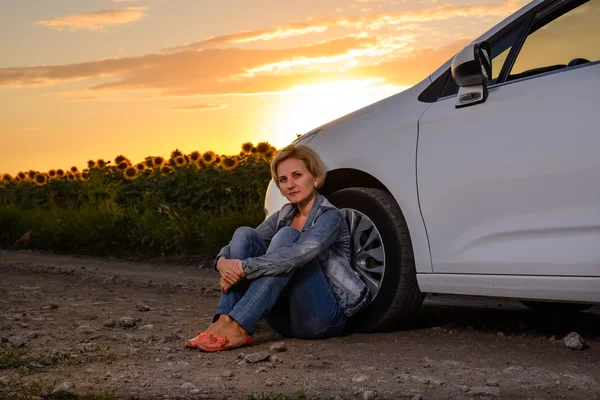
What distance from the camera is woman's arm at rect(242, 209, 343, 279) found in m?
4.58

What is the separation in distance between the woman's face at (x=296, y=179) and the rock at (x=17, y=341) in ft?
6.15

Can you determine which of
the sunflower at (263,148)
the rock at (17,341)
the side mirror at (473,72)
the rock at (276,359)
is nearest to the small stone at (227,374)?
the rock at (276,359)

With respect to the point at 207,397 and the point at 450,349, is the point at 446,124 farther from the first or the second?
the point at 207,397

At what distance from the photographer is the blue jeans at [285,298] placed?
4.66m

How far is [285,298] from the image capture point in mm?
4938

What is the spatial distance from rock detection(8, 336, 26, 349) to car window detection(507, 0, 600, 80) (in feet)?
10.8

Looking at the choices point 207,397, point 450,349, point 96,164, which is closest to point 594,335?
point 450,349

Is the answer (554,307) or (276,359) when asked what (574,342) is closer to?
(554,307)

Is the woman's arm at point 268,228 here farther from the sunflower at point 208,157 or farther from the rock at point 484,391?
the sunflower at point 208,157

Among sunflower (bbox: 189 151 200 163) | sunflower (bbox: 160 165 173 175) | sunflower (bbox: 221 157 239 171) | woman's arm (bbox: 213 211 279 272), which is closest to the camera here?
woman's arm (bbox: 213 211 279 272)

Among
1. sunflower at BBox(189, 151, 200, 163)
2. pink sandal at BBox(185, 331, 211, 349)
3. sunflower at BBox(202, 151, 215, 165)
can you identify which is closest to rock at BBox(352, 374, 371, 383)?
pink sandal at BBox(185, 331, 211, 349)

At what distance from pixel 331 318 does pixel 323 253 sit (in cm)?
38

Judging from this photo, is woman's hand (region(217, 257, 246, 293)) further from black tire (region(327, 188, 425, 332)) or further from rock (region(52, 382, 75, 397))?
rock (region(52, 382, 75, 397))

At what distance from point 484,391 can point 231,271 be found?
156 centimetres
